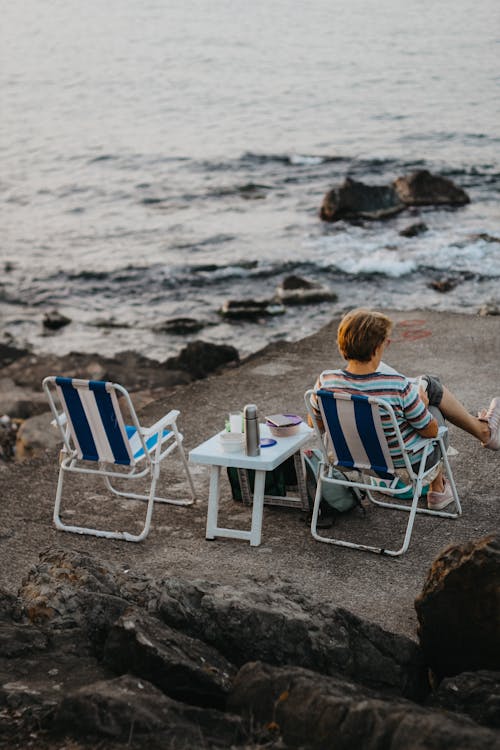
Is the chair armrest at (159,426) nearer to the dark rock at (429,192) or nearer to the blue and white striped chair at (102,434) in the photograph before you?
the blue and white striped chair at (102,434)

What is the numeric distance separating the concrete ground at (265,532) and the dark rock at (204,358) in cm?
350

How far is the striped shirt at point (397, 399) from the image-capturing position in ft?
17.3

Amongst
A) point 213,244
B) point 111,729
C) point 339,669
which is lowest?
point 213,244

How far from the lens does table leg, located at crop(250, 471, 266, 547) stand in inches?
216

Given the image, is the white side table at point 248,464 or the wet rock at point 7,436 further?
the wet rock at point 7,436

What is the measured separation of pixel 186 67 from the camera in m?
36.5

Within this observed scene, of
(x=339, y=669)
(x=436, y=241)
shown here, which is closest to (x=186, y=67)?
(x=436, y=241)

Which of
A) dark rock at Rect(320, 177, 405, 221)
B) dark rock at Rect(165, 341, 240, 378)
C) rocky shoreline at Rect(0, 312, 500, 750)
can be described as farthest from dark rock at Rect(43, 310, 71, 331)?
rocky shoreline at Rect(0, 312, 500, 750)

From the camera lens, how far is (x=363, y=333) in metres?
5.25

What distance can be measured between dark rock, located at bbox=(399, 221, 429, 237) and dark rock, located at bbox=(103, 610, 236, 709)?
62.3 feet

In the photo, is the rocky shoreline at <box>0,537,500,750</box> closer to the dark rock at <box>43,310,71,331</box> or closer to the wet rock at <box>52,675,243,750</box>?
the wet rock at <box>52,675,243,750</box>

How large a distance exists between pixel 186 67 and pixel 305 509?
1303 inches

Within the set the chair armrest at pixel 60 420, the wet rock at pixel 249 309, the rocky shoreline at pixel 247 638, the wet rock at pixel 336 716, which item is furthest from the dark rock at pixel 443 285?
the wet rock at pixel 336 716

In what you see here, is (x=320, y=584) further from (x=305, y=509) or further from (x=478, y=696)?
(x=478, y=696)
